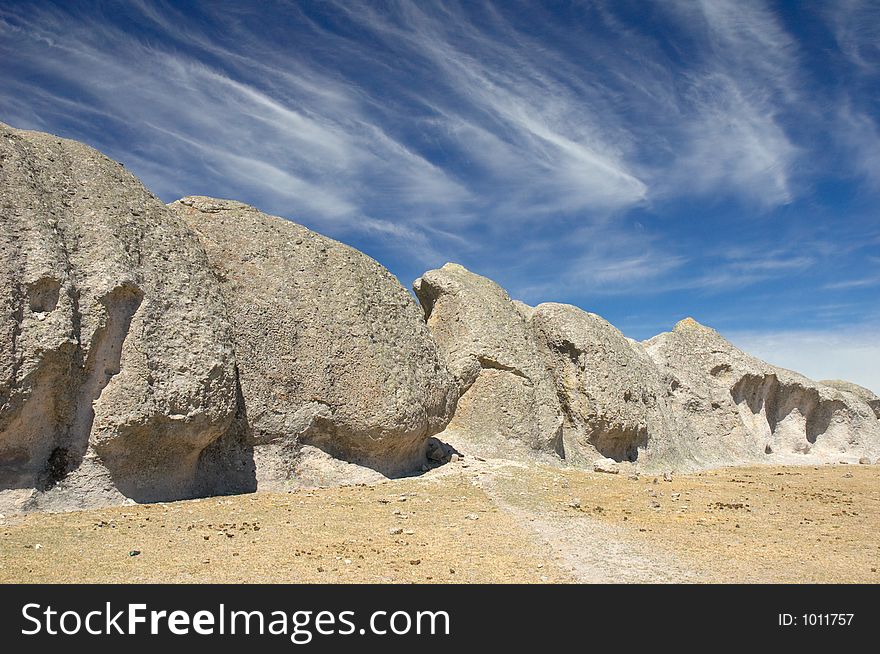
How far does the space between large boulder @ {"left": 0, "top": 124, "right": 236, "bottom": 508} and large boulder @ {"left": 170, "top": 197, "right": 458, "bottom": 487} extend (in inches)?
36.3

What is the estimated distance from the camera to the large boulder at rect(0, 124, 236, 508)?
979 cm

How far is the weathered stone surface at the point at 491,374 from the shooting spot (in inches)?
712

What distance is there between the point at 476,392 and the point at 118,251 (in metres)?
9.96

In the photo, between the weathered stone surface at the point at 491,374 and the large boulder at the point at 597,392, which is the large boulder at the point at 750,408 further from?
the weathered stone surface at the point at 491,374

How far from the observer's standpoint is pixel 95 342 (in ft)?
34.4

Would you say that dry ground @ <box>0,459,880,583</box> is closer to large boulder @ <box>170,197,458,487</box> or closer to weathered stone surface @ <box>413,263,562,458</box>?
large boulder @ <box>170,197,458,487</box>

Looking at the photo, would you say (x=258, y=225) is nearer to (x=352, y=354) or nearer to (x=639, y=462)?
(x=352, y=354)

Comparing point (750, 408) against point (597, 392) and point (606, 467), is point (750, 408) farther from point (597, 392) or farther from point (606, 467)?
point (606, 467)

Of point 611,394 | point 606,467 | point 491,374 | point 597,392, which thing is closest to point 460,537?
point 606,467

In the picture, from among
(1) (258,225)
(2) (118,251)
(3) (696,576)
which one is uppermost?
(1) (258,225)

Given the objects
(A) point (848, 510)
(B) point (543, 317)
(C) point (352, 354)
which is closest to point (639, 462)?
(B) point (543, 317)

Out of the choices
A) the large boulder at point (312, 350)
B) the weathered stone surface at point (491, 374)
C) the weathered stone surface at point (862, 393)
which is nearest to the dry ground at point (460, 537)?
the large boulder at point (312, 350)

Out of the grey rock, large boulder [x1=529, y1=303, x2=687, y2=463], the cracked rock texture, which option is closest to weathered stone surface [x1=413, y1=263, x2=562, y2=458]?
the cracked rock texture

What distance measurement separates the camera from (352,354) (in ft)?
45.1
